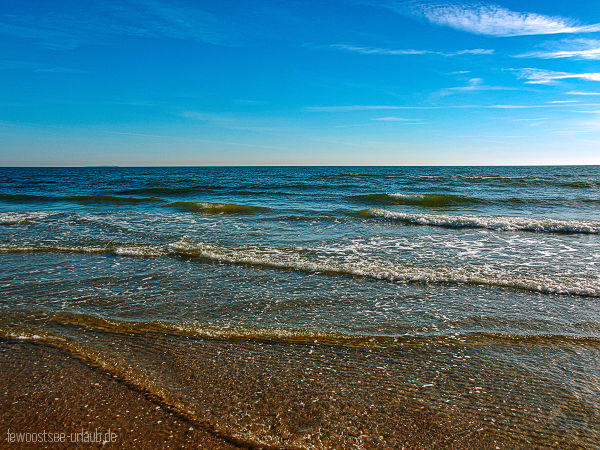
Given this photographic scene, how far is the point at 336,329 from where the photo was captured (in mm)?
4902

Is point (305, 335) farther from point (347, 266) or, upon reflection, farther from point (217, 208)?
point (217, 208)

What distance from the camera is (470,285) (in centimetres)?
685

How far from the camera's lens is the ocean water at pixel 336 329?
3.13m

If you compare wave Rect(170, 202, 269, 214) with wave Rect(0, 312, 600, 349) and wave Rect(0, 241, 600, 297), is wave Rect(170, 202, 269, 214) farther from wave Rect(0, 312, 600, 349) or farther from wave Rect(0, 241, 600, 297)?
wave Rect(0, 312, 600, 349)

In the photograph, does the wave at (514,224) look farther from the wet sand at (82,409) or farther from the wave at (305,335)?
the wet sand at (82,409)

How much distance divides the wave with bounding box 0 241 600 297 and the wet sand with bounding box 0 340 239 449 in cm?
475

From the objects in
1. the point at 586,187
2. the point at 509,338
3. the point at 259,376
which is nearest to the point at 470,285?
the point at 509,338

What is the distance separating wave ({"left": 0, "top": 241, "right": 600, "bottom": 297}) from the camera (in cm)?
684

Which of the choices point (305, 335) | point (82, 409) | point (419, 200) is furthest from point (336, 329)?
point (419, 200)

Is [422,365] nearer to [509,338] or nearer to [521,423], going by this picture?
[521,423]

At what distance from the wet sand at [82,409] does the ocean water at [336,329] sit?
0.16 m

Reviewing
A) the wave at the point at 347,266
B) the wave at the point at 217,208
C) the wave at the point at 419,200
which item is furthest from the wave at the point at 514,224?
the wave at the point at 419,200

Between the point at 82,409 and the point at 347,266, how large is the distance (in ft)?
18.8

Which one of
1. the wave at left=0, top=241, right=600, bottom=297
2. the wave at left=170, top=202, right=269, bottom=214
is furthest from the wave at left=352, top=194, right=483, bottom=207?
the wave at left=0, top=241, right=600, bottom=297
